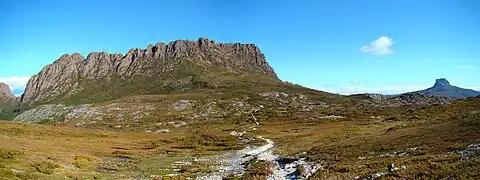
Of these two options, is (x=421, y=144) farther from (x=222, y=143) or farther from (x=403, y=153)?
(x=222, y=143)

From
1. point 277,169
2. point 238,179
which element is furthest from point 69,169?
point 277,169

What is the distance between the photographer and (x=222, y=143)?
371 feet

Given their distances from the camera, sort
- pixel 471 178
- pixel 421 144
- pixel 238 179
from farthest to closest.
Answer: pixel 421 144 → pixel 238 179 → pixel 471 178

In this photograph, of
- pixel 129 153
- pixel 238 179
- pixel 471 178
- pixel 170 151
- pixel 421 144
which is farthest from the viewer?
pixel 170 151

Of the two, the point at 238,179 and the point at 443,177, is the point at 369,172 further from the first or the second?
the point at 238,179

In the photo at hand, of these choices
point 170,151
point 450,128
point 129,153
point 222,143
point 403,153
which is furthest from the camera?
point 222,143

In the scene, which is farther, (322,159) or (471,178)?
(322,159)

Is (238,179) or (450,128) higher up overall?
(450,128)

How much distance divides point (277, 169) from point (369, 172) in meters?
18.2

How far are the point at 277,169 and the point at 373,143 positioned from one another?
18637 mm

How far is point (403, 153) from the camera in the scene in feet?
171

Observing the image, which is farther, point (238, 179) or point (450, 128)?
point (450, 128)

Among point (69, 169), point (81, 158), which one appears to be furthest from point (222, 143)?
point (69, 169)

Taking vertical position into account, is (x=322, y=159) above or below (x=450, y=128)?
below
